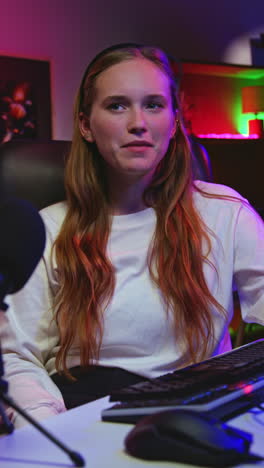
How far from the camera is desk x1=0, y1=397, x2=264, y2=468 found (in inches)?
24.8

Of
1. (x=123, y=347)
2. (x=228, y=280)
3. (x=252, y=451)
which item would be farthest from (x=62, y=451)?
(x=228, y=280)

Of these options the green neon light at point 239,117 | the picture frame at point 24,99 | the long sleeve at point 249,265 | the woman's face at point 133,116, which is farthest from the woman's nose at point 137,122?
the green neon light at point 239,117

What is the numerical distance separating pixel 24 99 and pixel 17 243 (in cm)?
343

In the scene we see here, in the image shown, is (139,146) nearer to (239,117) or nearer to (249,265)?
(249,265)

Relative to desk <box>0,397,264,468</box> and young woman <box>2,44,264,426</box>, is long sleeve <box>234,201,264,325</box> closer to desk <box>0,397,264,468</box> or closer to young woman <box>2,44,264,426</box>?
young woman <box>2,44,264,426</box>

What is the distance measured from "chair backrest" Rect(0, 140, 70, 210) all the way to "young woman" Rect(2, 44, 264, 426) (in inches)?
4.6

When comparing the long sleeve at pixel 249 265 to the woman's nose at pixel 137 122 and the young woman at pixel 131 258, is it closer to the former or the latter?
the young woman at pixel 131 258

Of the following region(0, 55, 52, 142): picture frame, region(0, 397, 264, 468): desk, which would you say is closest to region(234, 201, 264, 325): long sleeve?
region(0, 397, 264, 468): desk

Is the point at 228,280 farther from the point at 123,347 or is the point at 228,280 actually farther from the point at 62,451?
the point at 62,451

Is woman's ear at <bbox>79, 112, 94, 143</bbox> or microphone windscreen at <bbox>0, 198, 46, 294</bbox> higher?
woman's ear at <bbox>79, 112, 94, 143</bbox>

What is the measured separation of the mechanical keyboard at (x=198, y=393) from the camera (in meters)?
0.74

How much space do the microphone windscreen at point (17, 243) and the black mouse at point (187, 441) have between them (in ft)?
0.62

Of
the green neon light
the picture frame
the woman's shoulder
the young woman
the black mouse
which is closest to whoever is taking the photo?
the black mouse

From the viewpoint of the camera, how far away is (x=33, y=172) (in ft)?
5.09
